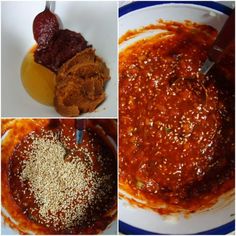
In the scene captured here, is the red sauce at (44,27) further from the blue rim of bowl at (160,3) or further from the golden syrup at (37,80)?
the blue rim of bowl at (160,3)

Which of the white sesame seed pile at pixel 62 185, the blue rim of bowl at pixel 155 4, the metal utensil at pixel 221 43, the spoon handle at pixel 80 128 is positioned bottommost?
the white sesame seed pile at pixel 62 185

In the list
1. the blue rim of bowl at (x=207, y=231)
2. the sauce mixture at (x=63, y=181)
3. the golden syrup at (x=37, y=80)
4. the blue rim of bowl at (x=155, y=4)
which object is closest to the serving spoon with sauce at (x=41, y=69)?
the golden syrup at (x=37, y=80)

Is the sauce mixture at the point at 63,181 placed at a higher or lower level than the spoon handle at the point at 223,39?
lower

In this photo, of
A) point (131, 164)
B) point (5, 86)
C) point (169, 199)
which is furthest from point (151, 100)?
point (5, 86)

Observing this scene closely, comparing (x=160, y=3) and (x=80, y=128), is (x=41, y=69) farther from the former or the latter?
(x=160, y=3)

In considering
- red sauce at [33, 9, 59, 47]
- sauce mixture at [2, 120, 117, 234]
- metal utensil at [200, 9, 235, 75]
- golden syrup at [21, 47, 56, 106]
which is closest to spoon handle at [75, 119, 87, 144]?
sauce mixture at [2, 120, 117, 234]

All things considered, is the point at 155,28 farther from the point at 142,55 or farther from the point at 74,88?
the point at 74,88
